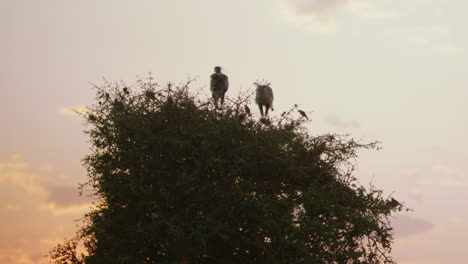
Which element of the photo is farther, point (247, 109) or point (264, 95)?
point (264, 95)

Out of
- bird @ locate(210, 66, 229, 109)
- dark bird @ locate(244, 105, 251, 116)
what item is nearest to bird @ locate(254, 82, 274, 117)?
bird @ locate(210, 66, 229, 109)

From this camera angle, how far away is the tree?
22.3 metres

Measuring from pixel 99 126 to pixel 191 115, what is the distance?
4.39 m

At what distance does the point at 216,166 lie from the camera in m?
23.2

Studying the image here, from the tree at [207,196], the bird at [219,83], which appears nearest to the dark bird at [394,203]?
the tree at [207,196]

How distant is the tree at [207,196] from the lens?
22281mm

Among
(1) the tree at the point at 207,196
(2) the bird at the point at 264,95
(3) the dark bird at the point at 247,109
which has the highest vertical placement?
(2) the bird at the point at 264,95

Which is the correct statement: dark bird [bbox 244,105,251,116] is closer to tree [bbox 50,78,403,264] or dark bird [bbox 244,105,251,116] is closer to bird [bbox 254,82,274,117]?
tree [bbox 50,78,403,264]

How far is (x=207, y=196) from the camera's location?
22.5 metres

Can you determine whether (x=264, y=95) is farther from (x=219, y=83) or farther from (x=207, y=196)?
(x=207, y=196)

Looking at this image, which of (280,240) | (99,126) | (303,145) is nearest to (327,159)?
(303,145)

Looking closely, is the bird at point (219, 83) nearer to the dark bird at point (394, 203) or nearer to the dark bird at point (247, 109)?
the dark bird at point (247, 109)

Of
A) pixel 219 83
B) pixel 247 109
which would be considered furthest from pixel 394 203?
pixel 219 83

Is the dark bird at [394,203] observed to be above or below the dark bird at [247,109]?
below
